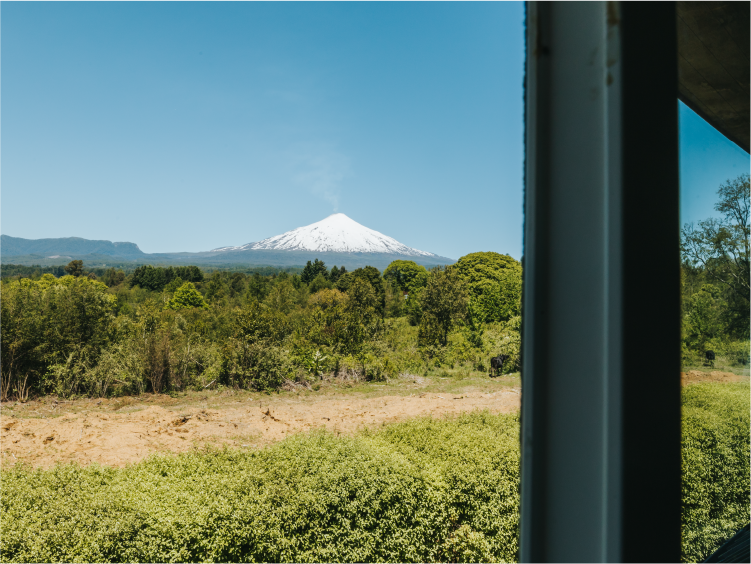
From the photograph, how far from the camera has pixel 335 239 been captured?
177500 mm

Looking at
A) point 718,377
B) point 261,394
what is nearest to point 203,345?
point 261,394

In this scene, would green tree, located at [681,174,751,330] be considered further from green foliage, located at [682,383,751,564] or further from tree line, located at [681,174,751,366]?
green foliage, located at [682,383,751,564]

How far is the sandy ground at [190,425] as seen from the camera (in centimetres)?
588

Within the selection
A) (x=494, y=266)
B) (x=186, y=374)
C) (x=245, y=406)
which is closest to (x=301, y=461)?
(x=245, y=406)

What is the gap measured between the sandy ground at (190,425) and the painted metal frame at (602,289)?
6063 millimetres

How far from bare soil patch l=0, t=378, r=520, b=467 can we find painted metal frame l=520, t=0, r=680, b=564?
619 centimetres

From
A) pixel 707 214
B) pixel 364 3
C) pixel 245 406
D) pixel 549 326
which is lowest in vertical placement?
pixel 245 406

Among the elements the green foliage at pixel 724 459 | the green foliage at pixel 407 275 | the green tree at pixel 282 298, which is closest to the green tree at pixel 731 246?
the green foliage at pixel 724 459

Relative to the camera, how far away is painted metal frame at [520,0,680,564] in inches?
14.2

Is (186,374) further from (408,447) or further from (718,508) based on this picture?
(718,508)

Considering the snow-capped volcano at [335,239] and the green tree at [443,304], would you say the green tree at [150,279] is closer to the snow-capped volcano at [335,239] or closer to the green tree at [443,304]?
the green tree at [443,304]

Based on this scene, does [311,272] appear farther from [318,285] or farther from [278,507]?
[278,507]

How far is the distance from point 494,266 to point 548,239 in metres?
31.4

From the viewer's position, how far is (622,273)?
362 mm
